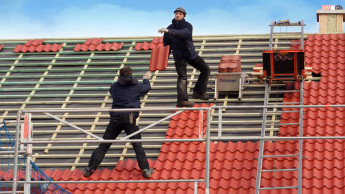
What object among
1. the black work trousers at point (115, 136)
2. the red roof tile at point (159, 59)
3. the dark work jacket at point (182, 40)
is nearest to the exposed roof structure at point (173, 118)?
the black work trousers at point (115, 136)

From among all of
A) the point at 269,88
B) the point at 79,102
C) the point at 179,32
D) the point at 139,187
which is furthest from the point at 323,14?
the point at 139,187

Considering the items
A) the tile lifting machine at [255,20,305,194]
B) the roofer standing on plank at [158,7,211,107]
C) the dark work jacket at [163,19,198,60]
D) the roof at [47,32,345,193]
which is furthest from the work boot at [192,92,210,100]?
the tile lifting machine at [255,20,305,194]

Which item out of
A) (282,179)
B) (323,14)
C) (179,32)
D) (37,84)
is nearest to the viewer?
(282,179)

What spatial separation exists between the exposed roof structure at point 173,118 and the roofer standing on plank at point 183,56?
0.34m

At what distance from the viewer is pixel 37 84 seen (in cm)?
1828

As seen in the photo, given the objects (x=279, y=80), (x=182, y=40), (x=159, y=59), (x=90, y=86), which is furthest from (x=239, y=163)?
(x=90, y=86)

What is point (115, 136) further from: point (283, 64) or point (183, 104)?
point (283, 64)

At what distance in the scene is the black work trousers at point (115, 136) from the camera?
14406 millimetres

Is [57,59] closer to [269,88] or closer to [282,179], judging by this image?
[269,88]

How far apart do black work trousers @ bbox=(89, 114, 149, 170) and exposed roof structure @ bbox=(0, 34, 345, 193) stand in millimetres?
318

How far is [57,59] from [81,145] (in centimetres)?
379

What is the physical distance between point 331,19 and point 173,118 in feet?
18.5

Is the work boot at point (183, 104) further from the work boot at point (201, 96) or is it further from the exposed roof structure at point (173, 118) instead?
the work boot at point (201, 96)

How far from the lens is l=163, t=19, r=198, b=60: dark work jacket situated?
1620 cm
